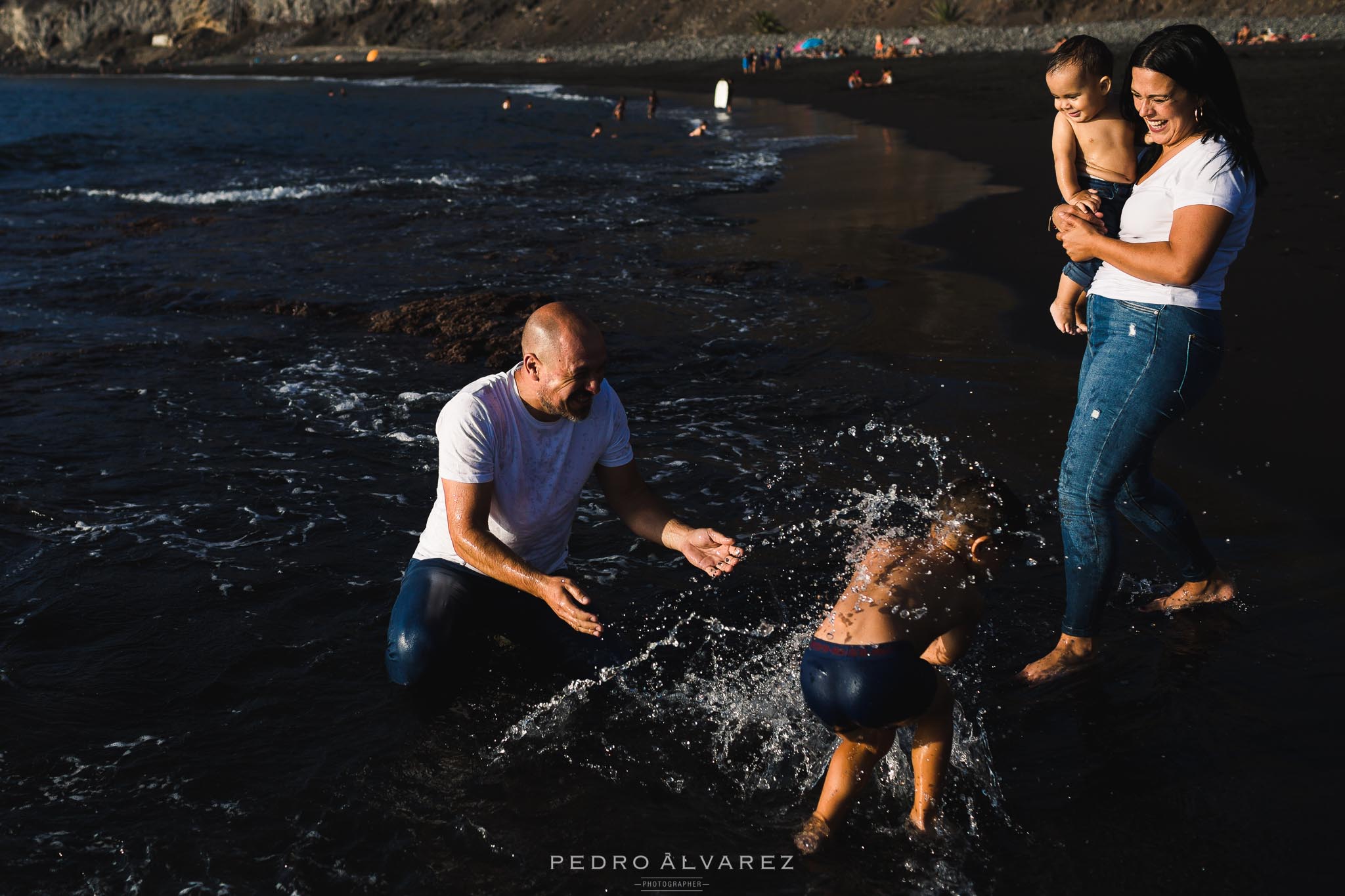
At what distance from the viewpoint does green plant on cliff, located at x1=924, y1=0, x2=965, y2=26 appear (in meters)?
55.2

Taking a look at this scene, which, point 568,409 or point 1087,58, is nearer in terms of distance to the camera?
point 568,409

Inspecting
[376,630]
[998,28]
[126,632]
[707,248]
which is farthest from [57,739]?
[998,28]

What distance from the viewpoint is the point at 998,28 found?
5081 cm

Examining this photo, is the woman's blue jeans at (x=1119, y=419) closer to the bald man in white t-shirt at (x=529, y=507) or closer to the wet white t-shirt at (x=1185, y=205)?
the wet white t-shirt at (x=1185, y=205)

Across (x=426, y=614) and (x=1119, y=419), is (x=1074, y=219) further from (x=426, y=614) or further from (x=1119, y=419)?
(x=426, y=614)

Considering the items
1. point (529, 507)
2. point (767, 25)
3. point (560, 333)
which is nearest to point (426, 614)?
point (529, 507)

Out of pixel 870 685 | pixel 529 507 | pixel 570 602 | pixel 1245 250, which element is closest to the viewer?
pixel 870 685

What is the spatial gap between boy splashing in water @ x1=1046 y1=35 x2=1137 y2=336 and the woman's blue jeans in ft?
1.85

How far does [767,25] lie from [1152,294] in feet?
212

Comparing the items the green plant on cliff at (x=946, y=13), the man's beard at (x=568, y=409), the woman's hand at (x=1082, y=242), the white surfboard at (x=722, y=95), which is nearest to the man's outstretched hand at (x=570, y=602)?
the man's beard at (x=568, y=409)

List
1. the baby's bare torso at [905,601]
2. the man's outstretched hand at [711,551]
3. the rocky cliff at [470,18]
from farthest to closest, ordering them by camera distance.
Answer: the rocky cliff at [470,18] → the man's outstretched hand at [711,551] → the baby's bare torso at [905,601]

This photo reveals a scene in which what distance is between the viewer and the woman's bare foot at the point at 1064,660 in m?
4.50

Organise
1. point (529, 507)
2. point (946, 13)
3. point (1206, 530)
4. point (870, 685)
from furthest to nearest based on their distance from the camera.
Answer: point (946, 13), point (1206, 530), point (529, 507), point (870, 685)

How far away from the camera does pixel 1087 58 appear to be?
4629 mm
